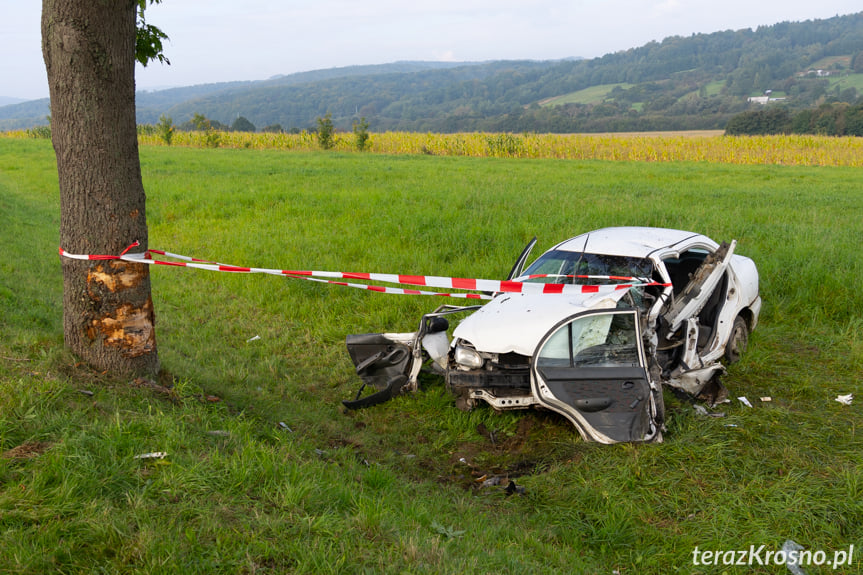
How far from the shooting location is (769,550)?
3.38 m

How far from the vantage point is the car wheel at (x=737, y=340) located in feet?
21.5

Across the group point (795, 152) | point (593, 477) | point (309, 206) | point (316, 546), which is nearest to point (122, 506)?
point (316, 546)

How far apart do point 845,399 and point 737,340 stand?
1269 millimetres

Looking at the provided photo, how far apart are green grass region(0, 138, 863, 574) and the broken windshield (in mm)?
1281

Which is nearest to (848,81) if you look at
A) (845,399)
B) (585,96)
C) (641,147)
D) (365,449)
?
(585,96)

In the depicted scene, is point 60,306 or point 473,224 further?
point 473,224

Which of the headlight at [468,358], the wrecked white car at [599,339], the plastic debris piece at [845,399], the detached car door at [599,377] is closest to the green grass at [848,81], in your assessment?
the wrecked white car at [599,339]

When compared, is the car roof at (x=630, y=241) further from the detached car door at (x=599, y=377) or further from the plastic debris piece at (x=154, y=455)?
the plastic debris piece at (x=154, y=455)

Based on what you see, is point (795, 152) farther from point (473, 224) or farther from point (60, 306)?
point (60, 306)

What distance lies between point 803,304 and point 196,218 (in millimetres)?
11743

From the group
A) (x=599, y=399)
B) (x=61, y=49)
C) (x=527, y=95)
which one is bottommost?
(x=599, y=399)

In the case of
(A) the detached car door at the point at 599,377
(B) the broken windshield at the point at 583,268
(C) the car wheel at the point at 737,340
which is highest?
(B) the broken windshield at the point at 583,268

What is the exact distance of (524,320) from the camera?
5.00m

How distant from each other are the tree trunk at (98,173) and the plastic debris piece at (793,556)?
450 centimetres
